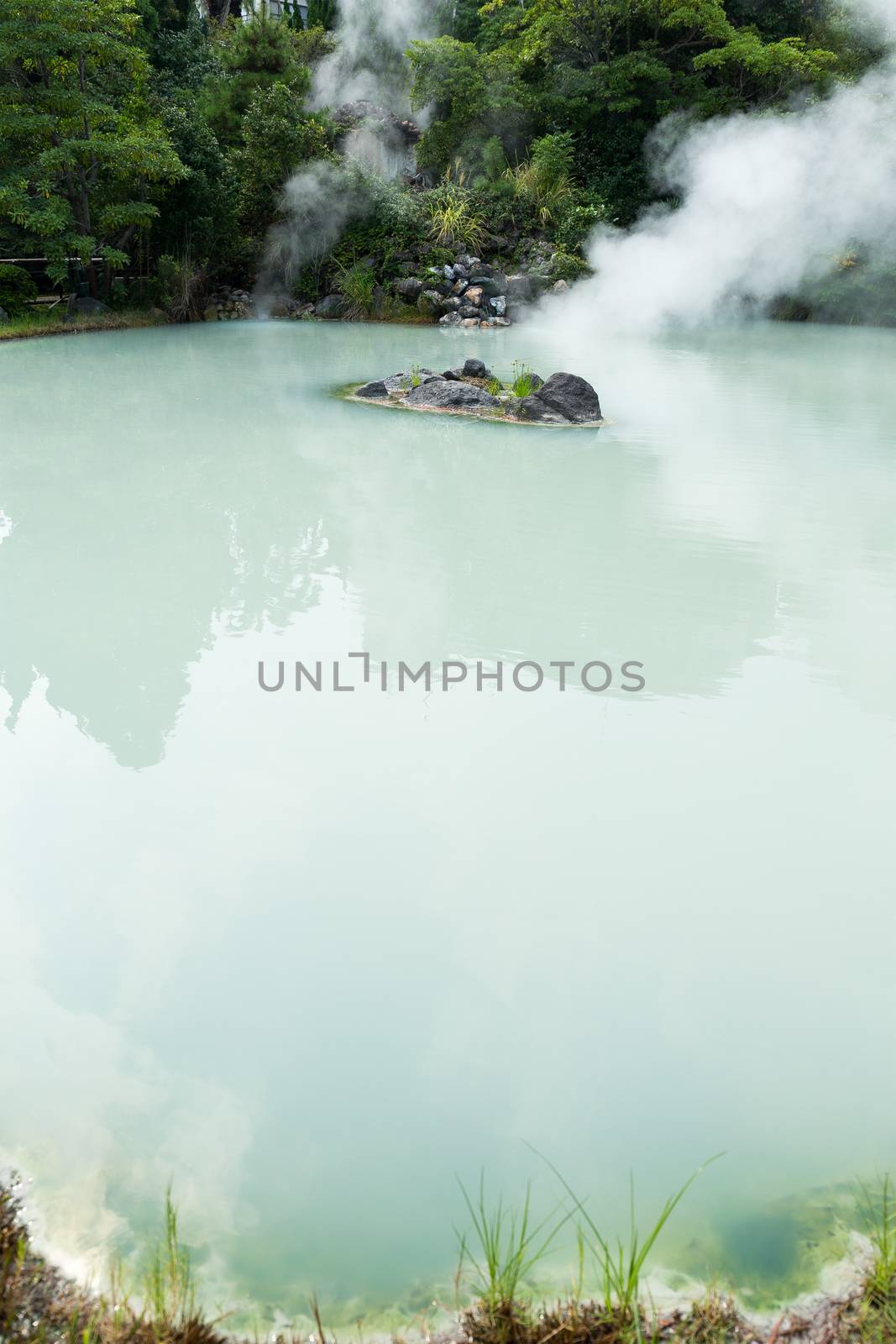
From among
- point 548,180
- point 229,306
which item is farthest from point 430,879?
point 548,180

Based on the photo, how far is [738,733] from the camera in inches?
120

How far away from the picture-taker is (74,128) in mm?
12070

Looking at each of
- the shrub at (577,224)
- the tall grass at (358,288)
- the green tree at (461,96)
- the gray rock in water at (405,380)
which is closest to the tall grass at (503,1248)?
the gray rock in water at (405,380)

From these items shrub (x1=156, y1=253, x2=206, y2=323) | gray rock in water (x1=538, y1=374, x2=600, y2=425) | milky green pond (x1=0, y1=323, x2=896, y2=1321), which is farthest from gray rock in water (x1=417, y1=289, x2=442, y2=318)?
milky green pond (x1=0, y1=323, x2=896, y2=1321)

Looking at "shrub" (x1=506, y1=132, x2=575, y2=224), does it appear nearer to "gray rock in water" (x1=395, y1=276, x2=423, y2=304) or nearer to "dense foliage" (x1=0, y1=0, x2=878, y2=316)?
"dense foliage" (x1=0, y1=0, x2=878, y2=316)

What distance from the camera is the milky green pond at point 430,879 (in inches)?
62.4

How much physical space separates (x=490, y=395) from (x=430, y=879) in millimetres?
6680

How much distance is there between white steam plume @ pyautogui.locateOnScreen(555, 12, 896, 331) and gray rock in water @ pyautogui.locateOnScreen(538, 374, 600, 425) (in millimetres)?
7877

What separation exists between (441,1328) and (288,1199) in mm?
324

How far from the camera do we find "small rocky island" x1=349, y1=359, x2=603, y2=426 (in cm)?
781

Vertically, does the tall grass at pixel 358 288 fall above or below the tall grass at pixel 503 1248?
above

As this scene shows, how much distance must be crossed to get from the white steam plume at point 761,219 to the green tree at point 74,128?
694 centimetres

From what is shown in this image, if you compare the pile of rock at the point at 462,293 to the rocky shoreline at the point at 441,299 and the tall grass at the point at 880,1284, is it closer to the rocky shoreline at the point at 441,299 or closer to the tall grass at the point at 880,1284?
the rocky shoreline at the point at 441,299

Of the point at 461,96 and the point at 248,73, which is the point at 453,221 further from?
the point at 248,73
